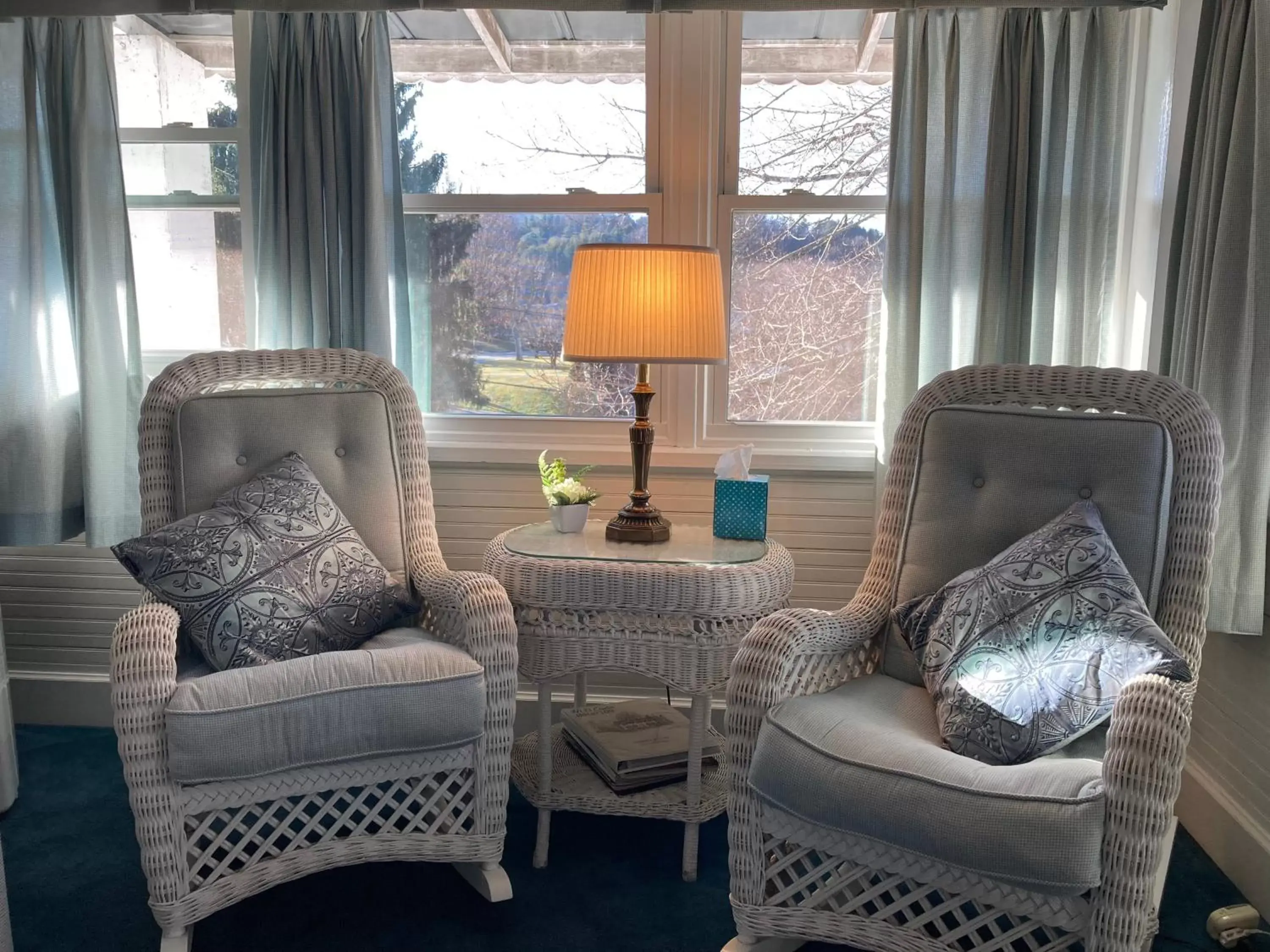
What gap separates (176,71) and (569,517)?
1577mm

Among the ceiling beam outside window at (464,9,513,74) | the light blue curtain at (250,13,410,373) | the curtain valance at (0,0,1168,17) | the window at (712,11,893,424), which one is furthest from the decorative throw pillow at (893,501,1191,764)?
the ceiling beam outside window at (464,9,513,74)

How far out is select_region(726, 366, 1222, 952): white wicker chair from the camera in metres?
1.39

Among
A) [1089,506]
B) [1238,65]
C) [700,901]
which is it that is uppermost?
[1238,65]

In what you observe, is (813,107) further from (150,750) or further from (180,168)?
(150,750)

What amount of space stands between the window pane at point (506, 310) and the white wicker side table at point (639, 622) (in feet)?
2.19

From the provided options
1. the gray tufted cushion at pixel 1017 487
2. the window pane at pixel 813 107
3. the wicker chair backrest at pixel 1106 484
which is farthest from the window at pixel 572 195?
the gray tufted cushion at pixel 1017 487

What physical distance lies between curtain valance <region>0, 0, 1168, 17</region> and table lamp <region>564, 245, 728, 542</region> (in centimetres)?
63

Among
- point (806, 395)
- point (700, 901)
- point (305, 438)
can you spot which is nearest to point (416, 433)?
point (305, 438)

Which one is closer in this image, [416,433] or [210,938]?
[210,938]

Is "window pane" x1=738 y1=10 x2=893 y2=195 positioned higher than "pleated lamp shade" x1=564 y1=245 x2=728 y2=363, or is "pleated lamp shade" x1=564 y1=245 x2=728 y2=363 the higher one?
"window pane" x1=738 y1=10 x2=893 y2=195

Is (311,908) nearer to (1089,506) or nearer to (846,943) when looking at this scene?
(846,943)

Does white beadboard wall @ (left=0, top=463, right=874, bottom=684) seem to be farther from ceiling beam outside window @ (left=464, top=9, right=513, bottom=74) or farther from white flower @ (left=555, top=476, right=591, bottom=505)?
ceiling beam outside window @ (left=464, top=9, right=513, bottom=74)

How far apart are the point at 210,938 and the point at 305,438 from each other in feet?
3.27

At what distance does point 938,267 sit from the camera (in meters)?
2.36
